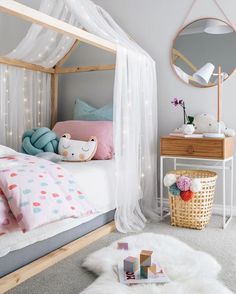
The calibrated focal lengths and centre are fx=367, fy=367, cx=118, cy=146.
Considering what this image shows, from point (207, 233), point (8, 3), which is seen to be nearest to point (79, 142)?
point (207, 233)

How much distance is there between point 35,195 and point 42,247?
413 millimetres

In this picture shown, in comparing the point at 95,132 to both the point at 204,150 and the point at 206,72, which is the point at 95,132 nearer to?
the point at 204,150

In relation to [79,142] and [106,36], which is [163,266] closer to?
[79,142]

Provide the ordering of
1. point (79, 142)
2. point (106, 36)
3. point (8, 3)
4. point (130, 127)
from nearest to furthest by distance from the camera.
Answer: point (8, 3)
point (106, 36)
point (130, 127)
point (79, 142)

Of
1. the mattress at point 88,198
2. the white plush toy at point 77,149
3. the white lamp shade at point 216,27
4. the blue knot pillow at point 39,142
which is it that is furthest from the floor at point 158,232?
the white lamp shade at point 216,27

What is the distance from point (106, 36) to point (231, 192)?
1.77 m

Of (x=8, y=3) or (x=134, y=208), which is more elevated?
(x=8, y=3)

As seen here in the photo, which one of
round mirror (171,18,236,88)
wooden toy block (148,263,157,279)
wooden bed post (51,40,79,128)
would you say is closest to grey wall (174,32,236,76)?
round mirror (171,18,236,88)

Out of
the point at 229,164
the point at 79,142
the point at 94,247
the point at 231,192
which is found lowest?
the point at 94,247

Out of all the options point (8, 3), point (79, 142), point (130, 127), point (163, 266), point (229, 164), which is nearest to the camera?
point (8, 3)

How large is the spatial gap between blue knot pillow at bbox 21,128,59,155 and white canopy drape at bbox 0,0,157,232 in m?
0.36

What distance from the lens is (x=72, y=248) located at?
94.9 inches

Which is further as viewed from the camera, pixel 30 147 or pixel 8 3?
pixel 30 147

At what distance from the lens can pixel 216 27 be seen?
3371mm
